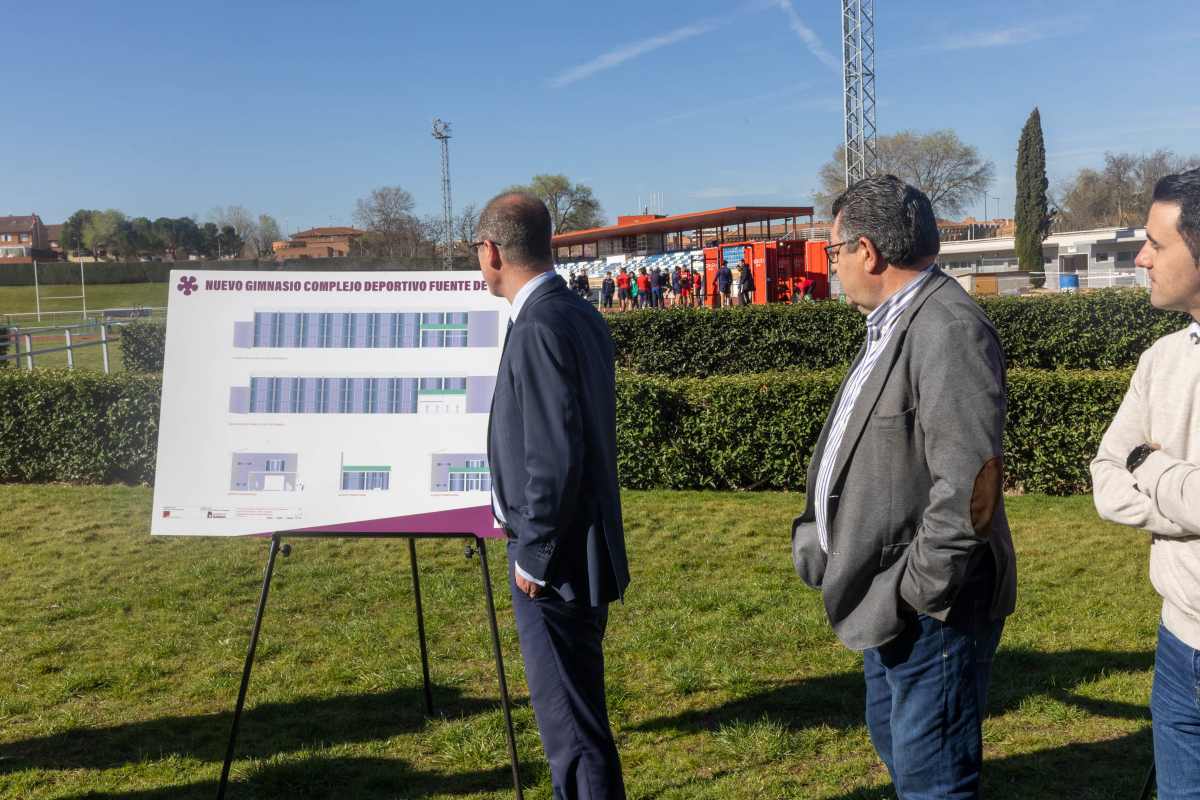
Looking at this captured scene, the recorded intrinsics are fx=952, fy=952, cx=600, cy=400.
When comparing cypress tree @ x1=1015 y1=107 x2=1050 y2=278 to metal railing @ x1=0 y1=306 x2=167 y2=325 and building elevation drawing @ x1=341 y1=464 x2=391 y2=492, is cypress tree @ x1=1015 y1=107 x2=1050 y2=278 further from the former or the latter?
building elevation drawing @ x1=341 y1=464 x2=391 y2=492

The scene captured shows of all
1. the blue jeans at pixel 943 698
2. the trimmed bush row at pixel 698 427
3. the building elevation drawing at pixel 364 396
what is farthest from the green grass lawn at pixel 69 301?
the blue jeans at pixel 943 698

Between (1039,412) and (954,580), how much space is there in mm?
6929

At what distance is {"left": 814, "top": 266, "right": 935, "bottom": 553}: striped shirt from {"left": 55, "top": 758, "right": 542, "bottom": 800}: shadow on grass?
6.80 ft

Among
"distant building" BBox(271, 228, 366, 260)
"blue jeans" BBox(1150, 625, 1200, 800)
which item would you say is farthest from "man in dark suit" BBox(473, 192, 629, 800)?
"distant building" BBox(271, 228, 366, 260)

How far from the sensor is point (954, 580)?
202 centimetres

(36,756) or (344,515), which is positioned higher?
(344,515)

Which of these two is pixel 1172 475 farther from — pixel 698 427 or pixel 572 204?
pixel 572 204

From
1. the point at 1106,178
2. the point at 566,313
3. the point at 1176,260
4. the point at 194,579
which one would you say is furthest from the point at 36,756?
the point at 1106,178

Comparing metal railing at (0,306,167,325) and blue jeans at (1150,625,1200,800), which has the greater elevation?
metal railing at (0,306,167,325)

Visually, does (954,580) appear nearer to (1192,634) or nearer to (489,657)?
(1192,634)

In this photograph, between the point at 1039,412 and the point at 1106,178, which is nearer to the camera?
the point at 1039,412

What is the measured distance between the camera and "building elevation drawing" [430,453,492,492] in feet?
12.1

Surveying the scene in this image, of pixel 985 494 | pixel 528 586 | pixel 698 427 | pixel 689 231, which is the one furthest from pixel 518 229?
pixel 689 231

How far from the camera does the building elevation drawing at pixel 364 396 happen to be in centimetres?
376
